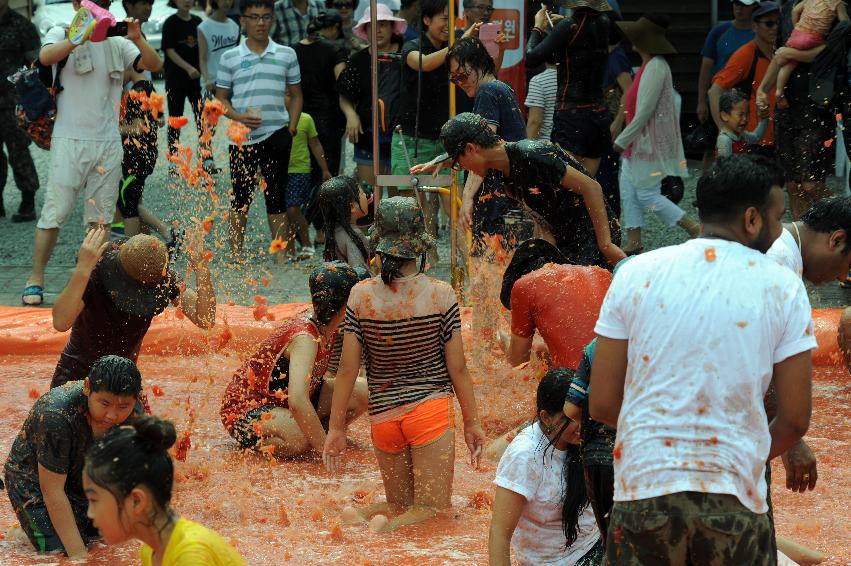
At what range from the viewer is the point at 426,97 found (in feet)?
28.8

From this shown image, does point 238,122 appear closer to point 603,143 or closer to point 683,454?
point 603,143

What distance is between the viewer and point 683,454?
3.09m

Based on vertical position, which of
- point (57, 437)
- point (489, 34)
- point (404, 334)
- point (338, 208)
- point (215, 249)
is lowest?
point (215, 249)

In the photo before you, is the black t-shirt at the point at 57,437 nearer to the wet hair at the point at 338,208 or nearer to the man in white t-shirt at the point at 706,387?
the wet hair at the point at 338,208

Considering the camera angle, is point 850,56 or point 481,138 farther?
point 850,56

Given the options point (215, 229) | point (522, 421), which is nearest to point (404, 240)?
point (522, 421)

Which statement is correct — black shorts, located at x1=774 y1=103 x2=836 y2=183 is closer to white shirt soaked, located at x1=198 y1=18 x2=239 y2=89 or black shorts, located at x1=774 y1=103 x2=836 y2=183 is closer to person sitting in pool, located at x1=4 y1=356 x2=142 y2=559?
white shirt soaked, located at x1=198 y1=18 x2=239 y2=89

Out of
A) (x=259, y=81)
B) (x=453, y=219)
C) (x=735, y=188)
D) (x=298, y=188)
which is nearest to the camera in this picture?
(x=735, y=188)

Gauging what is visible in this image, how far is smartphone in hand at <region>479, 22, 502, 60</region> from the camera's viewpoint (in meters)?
8.09

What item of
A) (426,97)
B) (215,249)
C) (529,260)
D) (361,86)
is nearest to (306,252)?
(215,249)

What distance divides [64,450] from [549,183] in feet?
8.19

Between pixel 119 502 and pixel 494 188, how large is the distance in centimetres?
448

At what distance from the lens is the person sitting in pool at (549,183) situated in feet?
18.7

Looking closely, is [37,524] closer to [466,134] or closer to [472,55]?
[466,134]
